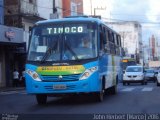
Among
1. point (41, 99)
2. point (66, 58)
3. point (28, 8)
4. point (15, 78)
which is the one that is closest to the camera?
point (66, 58)

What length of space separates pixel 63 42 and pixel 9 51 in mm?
24322

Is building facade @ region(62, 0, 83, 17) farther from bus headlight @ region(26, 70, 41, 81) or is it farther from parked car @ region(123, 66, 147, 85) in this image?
bus headlight @ region(26, 70, 41, 81)

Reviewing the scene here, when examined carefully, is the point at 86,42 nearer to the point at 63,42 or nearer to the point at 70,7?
the point at 63,42

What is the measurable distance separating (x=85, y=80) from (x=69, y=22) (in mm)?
2545

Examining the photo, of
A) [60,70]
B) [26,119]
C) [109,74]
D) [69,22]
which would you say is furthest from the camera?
[109,74]

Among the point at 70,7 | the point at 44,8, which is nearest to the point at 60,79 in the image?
the point at 44,8

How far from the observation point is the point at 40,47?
17.7m

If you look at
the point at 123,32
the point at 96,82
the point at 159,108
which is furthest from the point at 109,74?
the point at 123,32

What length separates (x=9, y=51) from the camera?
41250 mm

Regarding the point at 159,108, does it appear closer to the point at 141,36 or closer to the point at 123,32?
the point at 123,32

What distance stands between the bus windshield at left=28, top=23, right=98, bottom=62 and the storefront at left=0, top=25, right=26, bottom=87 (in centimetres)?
2006

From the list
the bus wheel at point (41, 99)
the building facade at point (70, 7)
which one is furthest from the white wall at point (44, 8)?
the bus wheel at point (41, 99)

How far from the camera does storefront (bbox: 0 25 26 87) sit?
38.4m

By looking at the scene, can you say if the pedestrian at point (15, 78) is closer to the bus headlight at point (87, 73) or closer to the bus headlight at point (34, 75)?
the bus headlight at point (34, 75)
